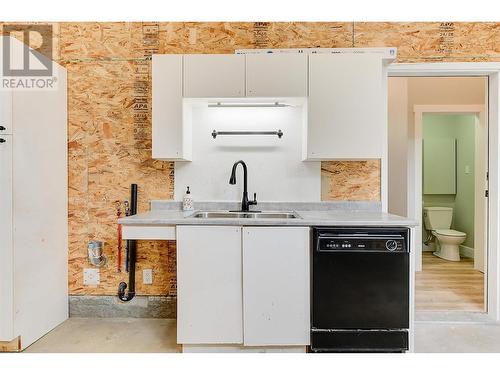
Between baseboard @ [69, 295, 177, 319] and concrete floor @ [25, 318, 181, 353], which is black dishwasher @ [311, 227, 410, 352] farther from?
Result: baseboard @ [69, 295, 177, 319]

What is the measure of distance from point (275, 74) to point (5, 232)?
2120mm

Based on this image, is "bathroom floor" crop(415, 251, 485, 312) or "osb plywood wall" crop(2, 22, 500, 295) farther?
"bathroom floor" crop(415, 251, 485, 312)

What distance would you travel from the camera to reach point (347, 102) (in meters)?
2.38

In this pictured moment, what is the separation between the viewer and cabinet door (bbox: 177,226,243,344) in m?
2.09

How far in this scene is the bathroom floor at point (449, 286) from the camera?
9.81ft

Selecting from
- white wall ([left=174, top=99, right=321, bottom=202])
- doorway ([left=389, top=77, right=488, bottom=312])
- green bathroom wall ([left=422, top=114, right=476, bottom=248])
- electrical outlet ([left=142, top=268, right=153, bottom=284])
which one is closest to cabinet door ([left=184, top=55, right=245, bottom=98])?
white wall ([left=174, top=99, right=321, bottom=202])

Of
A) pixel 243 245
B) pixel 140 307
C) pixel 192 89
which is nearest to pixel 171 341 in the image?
pixel 140 307

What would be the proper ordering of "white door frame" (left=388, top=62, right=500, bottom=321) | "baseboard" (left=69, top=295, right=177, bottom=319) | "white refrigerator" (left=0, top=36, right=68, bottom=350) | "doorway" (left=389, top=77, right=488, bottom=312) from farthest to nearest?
"doorway" (left=389, top=77, right=488, bottom=312), "baseboard" (left=69, top=295, right=177, bottom=319), "white door frame" (left=388, top=62, right=500, bottom=321), "white refrigerator" (left=0, top=36, right=68, bottom=350)

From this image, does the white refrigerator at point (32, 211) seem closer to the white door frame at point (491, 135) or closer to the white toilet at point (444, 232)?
the white door frame at point (491, 135)

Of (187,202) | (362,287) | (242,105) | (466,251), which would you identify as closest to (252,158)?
(242,105)

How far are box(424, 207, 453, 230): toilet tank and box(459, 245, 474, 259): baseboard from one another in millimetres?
394

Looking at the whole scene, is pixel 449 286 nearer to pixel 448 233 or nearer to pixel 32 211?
pixel 448 233

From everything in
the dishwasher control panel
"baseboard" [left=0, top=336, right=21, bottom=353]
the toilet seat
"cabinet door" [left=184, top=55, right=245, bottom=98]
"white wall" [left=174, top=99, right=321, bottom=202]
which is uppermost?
"cabinet door" [left=184, top=55, right=245, bottom=98]

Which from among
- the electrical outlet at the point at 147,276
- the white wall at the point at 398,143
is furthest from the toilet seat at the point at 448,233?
the electrical outlet at the point at 147,276
